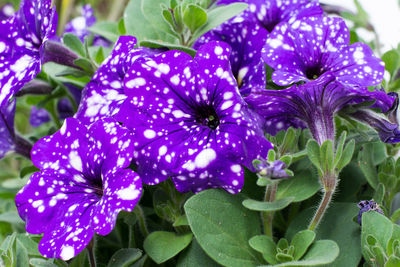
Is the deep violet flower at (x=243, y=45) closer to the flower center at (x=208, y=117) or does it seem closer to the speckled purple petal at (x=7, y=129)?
the flower center at (x=208, y=117)

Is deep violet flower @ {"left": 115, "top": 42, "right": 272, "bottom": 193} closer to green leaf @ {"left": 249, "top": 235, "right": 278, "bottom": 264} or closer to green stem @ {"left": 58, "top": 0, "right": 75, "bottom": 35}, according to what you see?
green leaf @ {"left": 249, "top": 235, "right": 278, "bottom": 264}

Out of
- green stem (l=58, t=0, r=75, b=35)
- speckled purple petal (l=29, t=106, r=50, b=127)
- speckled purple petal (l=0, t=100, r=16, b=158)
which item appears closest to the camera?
speckled purple petal (l=0, t=100, r=16, b=158)

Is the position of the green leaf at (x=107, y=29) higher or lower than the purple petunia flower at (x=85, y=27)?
higher

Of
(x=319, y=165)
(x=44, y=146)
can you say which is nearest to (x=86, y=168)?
(x=44, y=146)

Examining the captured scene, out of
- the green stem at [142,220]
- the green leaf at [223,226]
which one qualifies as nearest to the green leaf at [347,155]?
the green leaf at [223,226]

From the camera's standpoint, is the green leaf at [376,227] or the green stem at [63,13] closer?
the green leaf at [376,227]

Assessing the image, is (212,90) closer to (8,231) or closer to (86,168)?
(86,168)

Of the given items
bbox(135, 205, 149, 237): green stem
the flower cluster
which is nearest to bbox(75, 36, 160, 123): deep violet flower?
the flower cluster
